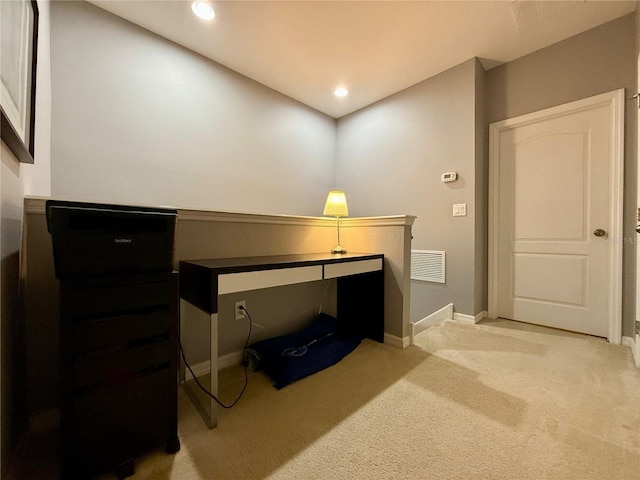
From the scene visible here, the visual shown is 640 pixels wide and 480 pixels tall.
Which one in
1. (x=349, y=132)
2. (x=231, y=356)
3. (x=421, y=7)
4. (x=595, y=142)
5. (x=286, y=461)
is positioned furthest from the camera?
(x=349, y=132)

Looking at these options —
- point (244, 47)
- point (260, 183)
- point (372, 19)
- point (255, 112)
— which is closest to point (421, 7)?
point (372, 19)

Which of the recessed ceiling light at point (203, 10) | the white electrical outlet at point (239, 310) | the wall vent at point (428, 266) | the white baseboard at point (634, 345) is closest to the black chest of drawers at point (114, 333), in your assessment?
the white electrical outlet at point (239, 310)

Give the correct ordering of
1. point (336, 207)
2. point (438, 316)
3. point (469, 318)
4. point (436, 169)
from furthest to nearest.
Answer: point (436, 169), point (438, 316), point (469, 318), point (336, 207)

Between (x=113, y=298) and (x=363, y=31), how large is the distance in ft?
8.64

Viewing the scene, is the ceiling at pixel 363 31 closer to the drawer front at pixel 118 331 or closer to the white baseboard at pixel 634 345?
the drawer front at pixel 118 331

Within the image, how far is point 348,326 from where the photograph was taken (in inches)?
91.7

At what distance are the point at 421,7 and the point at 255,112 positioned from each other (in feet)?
5.93

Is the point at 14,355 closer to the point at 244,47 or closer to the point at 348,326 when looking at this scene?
the point at 348,326

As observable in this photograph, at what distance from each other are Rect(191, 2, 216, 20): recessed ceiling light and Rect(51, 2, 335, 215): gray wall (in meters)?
0.47

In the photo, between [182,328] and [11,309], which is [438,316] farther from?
[11,309]

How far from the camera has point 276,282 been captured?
56.7 inches

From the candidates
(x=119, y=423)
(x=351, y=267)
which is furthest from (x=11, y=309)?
(x=351, y=267)

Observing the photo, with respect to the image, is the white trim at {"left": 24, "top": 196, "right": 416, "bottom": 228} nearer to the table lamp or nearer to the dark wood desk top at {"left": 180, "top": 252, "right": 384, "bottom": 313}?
the table lamp

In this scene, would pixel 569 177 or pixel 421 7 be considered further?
pixel 569 177
